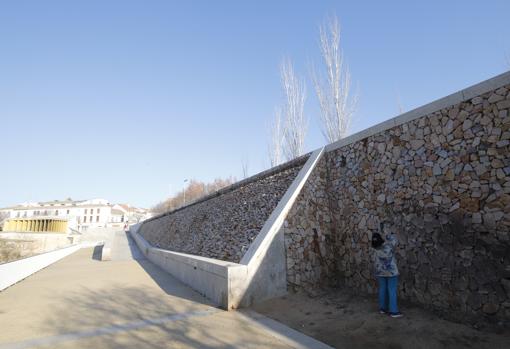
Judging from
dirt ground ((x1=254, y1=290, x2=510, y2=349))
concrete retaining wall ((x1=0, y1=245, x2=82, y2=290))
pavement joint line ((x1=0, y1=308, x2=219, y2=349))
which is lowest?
concrete retaining wall ((x1=0, y1=245, x2=82, y2=290))

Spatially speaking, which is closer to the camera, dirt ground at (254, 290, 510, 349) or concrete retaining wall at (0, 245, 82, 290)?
dirt ground at (254, 290, 510, 349)

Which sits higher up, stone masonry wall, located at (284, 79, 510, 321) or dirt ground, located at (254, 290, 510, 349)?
stone masonry wall, located at (284, 79, 510, 321)

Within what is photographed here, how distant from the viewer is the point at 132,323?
5.45 meters

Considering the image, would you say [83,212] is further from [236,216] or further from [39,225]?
[236,216]

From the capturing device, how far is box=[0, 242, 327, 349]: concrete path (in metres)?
4.54

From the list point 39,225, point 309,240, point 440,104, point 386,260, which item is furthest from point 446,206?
point 39,225

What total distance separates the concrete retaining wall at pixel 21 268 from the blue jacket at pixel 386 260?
10.9 meters

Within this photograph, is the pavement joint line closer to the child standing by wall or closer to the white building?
the child standing by wall

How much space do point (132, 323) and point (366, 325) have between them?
3.95 m

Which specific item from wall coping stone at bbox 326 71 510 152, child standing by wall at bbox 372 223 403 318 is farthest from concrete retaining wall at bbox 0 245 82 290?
wall coping stone at bbox 326 71 510 152

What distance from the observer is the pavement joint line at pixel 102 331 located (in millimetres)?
4551

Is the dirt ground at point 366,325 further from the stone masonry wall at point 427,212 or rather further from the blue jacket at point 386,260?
the blue jacket at point 386,260

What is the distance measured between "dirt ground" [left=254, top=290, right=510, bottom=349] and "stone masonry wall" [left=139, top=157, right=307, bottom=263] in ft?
7.74

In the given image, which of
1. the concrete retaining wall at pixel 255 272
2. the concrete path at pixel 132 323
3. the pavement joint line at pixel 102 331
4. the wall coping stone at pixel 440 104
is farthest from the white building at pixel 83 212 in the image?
the wall coping stone at pixel 440 104
